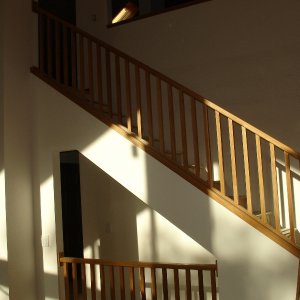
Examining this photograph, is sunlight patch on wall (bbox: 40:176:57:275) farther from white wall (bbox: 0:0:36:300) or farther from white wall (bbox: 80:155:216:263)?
white wall (bbox: 80:155:216:263)

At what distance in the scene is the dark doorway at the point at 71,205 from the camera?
621cm

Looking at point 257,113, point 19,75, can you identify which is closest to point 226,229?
point 257,113

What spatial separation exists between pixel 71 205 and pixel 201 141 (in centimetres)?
249

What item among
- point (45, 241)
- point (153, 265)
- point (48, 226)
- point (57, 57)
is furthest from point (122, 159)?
point (57, 57)

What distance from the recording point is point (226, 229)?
3297 mm

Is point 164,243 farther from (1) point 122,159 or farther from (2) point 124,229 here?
(1) point 122,159

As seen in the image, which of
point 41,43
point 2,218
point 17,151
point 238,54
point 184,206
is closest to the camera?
point 184,206

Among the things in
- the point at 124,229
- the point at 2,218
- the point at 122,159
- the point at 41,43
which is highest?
the point at 41,43

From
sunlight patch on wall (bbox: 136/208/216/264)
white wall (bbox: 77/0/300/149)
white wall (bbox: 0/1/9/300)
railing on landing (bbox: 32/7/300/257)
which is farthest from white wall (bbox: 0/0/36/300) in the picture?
white wall (bbox: 77/0/300/149)

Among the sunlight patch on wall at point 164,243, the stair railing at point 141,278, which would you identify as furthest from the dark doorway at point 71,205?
the sunlight patch on wall at point 164,243

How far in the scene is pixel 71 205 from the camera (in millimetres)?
6238

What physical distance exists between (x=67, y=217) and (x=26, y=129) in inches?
89.0

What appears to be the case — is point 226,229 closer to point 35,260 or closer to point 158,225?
point 158,225

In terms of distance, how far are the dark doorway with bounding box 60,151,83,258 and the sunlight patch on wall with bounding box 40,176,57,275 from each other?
182 cm
